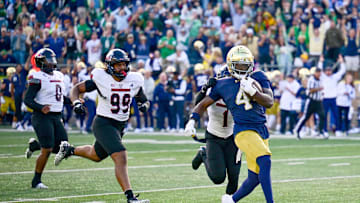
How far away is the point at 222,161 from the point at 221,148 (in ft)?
0.52

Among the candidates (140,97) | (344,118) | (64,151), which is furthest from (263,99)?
(344,118)

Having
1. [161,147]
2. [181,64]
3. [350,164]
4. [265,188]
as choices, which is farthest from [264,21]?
[265,188]

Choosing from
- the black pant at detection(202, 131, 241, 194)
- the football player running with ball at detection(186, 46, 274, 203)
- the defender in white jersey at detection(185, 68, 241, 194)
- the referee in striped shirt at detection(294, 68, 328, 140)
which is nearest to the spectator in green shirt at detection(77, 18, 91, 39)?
the referee in striped shirt at detection(294, 68, 328, 140)

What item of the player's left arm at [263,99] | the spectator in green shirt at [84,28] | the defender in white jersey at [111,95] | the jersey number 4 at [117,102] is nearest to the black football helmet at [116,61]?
the defender in white jersey at [111,95]

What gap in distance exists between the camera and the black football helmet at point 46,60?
9.73 metres

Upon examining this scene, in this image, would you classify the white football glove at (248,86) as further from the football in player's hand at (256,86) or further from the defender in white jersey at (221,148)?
the defender in white jersey at (221,148)


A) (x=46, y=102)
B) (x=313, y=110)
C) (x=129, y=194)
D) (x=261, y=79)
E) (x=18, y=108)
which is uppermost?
(x=261, y=79)

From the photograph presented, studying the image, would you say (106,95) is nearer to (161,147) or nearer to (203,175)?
(203,175)

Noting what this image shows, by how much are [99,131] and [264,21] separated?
16.0 meters

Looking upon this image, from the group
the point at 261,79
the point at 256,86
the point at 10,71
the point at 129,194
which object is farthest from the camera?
the point at 10,71

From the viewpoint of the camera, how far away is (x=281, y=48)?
2206 centimetres

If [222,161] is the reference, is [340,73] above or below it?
below

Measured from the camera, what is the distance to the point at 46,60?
975cm

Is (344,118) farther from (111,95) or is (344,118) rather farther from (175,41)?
(111,95)
